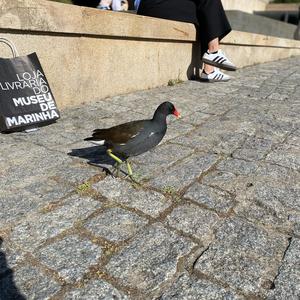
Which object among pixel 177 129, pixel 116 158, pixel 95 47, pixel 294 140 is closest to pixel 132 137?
pixel 116 158

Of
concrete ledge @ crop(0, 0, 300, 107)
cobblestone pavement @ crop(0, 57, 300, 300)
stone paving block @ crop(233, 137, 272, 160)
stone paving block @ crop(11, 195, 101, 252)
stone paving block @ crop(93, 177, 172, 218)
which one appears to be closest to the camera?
cobblestone pavement @ crop(0, 57, 300, 300)

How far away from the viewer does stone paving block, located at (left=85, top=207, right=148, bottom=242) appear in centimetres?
250

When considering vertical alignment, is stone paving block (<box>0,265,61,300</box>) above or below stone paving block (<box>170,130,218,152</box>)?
above

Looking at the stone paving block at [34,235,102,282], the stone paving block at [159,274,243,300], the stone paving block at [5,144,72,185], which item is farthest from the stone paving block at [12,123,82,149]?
the stone paving block at [159,274,243,300]

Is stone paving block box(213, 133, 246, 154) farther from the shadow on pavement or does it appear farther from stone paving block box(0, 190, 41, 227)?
the shadow on pavement

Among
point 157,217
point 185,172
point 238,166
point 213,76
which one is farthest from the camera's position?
point 213,76

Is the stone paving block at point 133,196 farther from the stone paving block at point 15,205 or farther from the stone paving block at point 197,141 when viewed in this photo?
the stone paving block at point 197,141

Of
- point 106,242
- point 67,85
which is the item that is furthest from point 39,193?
point 67,85

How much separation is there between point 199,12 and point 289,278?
6.75m

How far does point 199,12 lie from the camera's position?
770 cm

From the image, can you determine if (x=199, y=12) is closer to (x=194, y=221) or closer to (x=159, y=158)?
(x=159, y=158)

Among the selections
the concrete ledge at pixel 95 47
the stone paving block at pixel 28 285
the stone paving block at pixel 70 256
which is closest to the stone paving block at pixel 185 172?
the stone paving block at pixel 70 256

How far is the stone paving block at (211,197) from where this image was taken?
2.88 meters

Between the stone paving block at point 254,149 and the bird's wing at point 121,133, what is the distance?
125 centimetres
